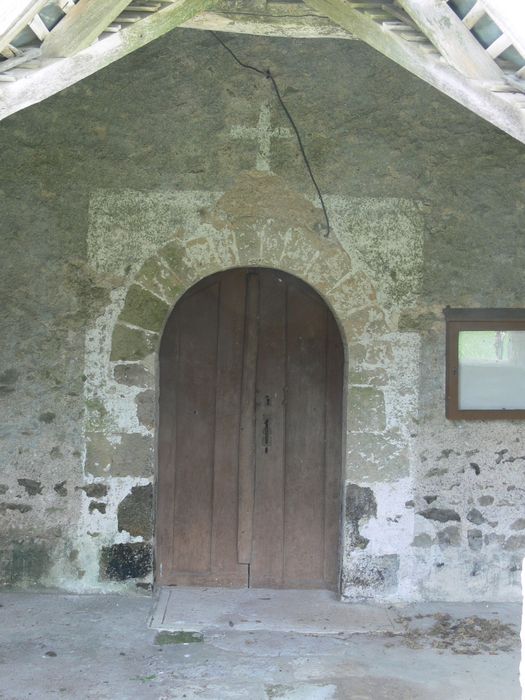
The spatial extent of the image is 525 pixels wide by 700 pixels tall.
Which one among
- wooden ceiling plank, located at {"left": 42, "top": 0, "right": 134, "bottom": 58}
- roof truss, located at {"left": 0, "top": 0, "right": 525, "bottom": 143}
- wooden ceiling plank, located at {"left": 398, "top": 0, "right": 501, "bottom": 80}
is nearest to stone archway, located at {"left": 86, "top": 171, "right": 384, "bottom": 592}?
roof truss, located at {"left": 0, "top": 0, "right": 525, "bottom": 143}

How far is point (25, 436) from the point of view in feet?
16.7

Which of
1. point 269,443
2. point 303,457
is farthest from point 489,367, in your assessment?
point 269,443

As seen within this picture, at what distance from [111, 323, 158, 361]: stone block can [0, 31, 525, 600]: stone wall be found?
12 millimetres

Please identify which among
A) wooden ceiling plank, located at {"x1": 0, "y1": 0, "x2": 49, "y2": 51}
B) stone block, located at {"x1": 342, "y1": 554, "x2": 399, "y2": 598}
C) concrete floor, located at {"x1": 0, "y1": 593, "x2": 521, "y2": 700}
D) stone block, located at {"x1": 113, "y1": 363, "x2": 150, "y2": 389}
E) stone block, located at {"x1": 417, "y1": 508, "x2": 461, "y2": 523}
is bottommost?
concrete floor, located at {"x1": 0, "y1": 593, "x2": 521, "y2": 700}

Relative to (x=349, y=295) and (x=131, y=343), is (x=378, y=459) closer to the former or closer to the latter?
(x=349, y=295)

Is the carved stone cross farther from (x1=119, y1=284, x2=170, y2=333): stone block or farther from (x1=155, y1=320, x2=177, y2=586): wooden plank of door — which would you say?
(x1=155, y1=320, x2=177, y2=586): wooden plank of door

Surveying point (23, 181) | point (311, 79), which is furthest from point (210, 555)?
point (311, 79)

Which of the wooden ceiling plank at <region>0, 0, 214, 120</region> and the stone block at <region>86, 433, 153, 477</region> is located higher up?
the wooden ceiling plank at <region>0, 0, 214, 120</region>

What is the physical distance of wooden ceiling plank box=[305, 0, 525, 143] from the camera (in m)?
2.92

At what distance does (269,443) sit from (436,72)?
2.88 m

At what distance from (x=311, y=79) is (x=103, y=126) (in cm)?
126

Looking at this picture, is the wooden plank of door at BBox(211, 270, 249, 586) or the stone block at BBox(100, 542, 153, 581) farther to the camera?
the wooden plank of door at BBox(211, 270, 249, 586)

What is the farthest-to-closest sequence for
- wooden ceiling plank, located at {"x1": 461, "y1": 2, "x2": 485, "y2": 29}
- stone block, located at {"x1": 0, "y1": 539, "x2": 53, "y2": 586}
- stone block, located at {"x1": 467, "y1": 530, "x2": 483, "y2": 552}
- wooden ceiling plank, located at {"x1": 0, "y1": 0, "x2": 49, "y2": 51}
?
stone block, located at {"x1": 467, "y1": 530, "x2": 483, "y2": 552}
stone block, located at {"x1": 0, "y1": 539, "x2": 53, "y2": 586}
wooden ceiling plank, located at {"x1": 461, "y1": 2, "x2": 485, "y2": 29}
wooden ceiling plank, located at {"x1": 0, "y1": 0, "x2": 49, "y2": 51}

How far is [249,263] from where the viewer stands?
5.16 meters
